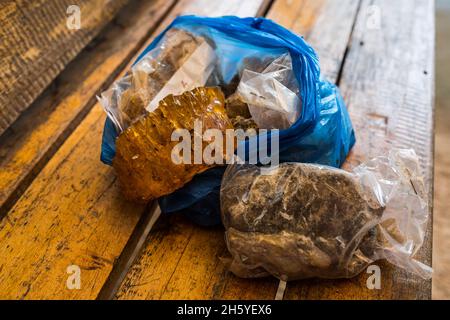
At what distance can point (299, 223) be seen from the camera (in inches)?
41.1

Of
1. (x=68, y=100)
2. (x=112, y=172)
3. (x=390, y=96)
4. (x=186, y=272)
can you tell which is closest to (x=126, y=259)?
(x=186, y=272)

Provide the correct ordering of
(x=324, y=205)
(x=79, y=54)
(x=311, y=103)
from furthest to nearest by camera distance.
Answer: (x=79, y=54)
(x=311, y=103)
(x=324, y=205)

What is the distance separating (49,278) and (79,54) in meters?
1.04

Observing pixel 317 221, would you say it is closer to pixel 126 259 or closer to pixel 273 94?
pixel 273 94

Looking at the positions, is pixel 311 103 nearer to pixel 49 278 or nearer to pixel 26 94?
pixel 49 278

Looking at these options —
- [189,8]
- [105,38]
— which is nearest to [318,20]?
[189,8]

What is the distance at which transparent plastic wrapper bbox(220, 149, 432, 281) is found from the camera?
1036 mm

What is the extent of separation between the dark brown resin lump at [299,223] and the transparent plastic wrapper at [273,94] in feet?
0.50

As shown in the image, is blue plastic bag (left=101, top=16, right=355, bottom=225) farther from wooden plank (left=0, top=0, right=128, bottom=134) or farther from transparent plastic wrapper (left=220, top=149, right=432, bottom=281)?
wooden plank (left=0, top=0, right=128, bottom=134)

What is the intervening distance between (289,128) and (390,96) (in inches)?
26.6

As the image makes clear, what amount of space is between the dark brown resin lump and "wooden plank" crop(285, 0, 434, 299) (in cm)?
8

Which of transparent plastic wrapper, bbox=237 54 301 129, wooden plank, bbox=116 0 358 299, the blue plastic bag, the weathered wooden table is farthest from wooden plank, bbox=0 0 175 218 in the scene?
transparent plastic wrapper, bbox=237 54 301 129

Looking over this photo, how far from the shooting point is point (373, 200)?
107 cm

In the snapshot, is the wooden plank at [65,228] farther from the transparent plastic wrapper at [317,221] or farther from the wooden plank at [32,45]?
the transparent plastic wrapper at [317,221]
